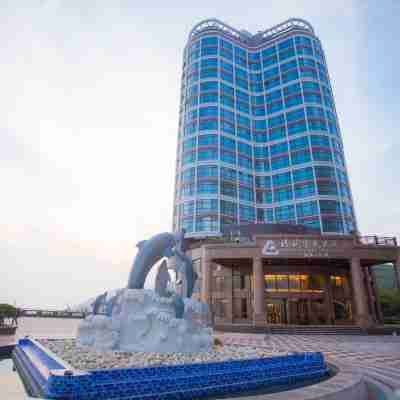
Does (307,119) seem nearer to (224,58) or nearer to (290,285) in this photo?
(224,58)

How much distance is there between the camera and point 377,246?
32.4 meters

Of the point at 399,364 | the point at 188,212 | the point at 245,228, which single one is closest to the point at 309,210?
the point at 245,228

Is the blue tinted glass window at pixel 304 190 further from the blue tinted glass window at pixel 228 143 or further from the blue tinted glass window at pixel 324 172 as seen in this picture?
the blue tinted glass window at pixel 228 143

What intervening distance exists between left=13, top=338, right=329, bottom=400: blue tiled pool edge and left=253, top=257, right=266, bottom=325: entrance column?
21.4 m

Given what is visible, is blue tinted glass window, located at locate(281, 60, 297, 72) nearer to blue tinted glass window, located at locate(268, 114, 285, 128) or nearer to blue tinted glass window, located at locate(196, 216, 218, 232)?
blue tinted glass window, located at locate(268, 114, 285, 128)

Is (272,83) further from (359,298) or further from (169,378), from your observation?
(169,378)

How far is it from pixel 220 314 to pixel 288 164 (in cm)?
3207

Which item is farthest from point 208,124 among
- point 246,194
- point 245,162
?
point 246,194

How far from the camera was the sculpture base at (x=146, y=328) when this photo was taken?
40.7 feet

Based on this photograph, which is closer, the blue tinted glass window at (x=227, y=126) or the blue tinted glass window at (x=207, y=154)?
the blue tinted glass window at (x=207, y=154)

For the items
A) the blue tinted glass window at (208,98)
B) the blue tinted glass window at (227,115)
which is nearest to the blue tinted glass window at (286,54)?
the blue tinted glass window at (227,115)

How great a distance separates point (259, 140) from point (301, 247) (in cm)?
3562

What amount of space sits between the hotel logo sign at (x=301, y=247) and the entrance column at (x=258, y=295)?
4.98ft

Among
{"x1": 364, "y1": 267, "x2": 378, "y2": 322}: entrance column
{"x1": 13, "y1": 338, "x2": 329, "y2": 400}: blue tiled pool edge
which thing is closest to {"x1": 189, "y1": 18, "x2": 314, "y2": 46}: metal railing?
{"x1": 364, "y1": 267, "x2": 378, "y2": 322}: entrance column
